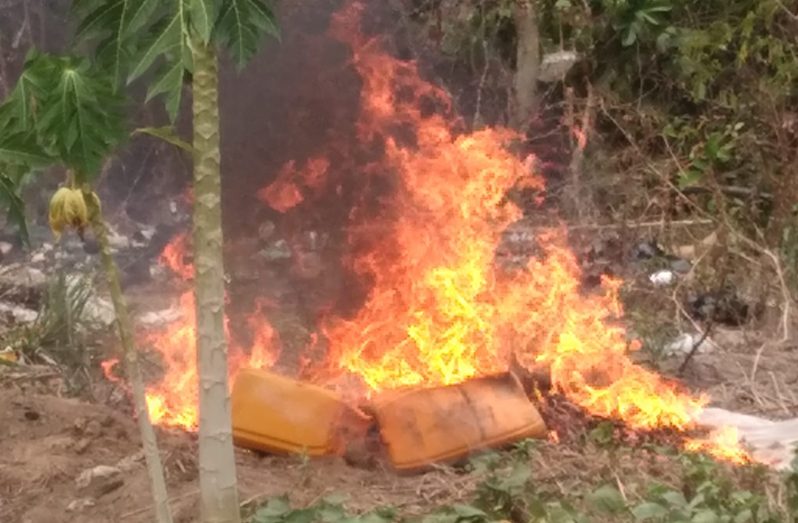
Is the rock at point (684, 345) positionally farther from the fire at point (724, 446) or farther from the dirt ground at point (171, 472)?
the dirt ground at point (171, 472)

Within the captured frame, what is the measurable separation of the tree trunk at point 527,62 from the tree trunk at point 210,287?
6.02m

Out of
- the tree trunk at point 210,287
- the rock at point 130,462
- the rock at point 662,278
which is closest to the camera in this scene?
the tree trunk at point 210,287

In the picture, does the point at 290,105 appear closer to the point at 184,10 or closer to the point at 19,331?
the point at 19,331

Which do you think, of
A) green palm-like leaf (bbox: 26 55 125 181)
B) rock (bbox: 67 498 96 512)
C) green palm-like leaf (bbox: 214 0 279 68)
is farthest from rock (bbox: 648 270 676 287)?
green palm-like leaf (bbox: 26 55 125 181)

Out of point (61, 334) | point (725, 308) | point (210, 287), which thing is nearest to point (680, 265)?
point (725, 308)

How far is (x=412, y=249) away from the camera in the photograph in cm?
502

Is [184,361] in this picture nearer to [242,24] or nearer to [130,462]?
[130,462]

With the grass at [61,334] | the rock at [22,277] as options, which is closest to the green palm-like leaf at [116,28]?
the grass at [61,334]

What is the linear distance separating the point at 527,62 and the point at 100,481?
5.92 meters

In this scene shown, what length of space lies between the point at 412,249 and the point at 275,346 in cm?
73

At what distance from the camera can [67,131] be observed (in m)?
2.28

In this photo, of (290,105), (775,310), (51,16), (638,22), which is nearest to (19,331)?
(290,105)

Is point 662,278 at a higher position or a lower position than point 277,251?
lower

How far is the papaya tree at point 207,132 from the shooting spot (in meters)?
2.47
